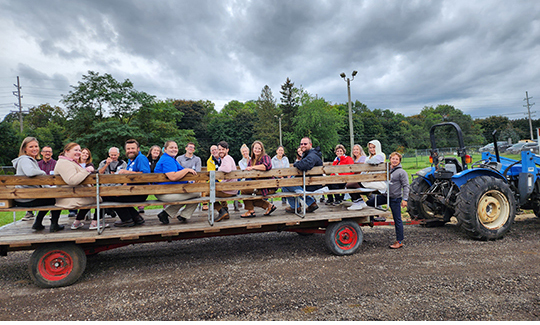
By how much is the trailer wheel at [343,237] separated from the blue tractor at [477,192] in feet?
7.35

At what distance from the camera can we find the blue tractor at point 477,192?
5520mm

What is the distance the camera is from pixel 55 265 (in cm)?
403

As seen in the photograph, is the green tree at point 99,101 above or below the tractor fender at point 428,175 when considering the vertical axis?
above

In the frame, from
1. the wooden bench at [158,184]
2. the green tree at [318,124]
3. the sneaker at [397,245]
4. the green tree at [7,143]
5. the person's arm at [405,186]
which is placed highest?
the green tree at [318,124]

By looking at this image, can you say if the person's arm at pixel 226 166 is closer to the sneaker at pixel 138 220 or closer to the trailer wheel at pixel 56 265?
the sneaker at pixel 138 220

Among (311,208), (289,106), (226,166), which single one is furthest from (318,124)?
(226,166)

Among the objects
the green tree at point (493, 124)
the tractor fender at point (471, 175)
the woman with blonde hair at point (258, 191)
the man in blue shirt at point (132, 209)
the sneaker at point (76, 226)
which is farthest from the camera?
the green tree at point (493, 124)

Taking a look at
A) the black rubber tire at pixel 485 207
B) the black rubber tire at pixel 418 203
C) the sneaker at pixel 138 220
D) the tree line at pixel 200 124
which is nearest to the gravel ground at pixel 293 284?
the black rubber tire at pixel 485 207

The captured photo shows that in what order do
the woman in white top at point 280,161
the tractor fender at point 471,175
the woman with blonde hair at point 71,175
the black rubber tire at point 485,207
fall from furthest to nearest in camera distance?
the woman in white top at point 280,161 < the tractor fender at point 471,175 < the black rubber tire at point 485,207 < the woman with blonde hair at point 71,175

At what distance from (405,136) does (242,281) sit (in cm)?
7715

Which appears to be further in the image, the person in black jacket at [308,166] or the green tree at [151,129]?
the green tree at [151,129]

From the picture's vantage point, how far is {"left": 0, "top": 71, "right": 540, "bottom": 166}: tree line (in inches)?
1244

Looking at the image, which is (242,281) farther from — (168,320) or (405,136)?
(405,136)
